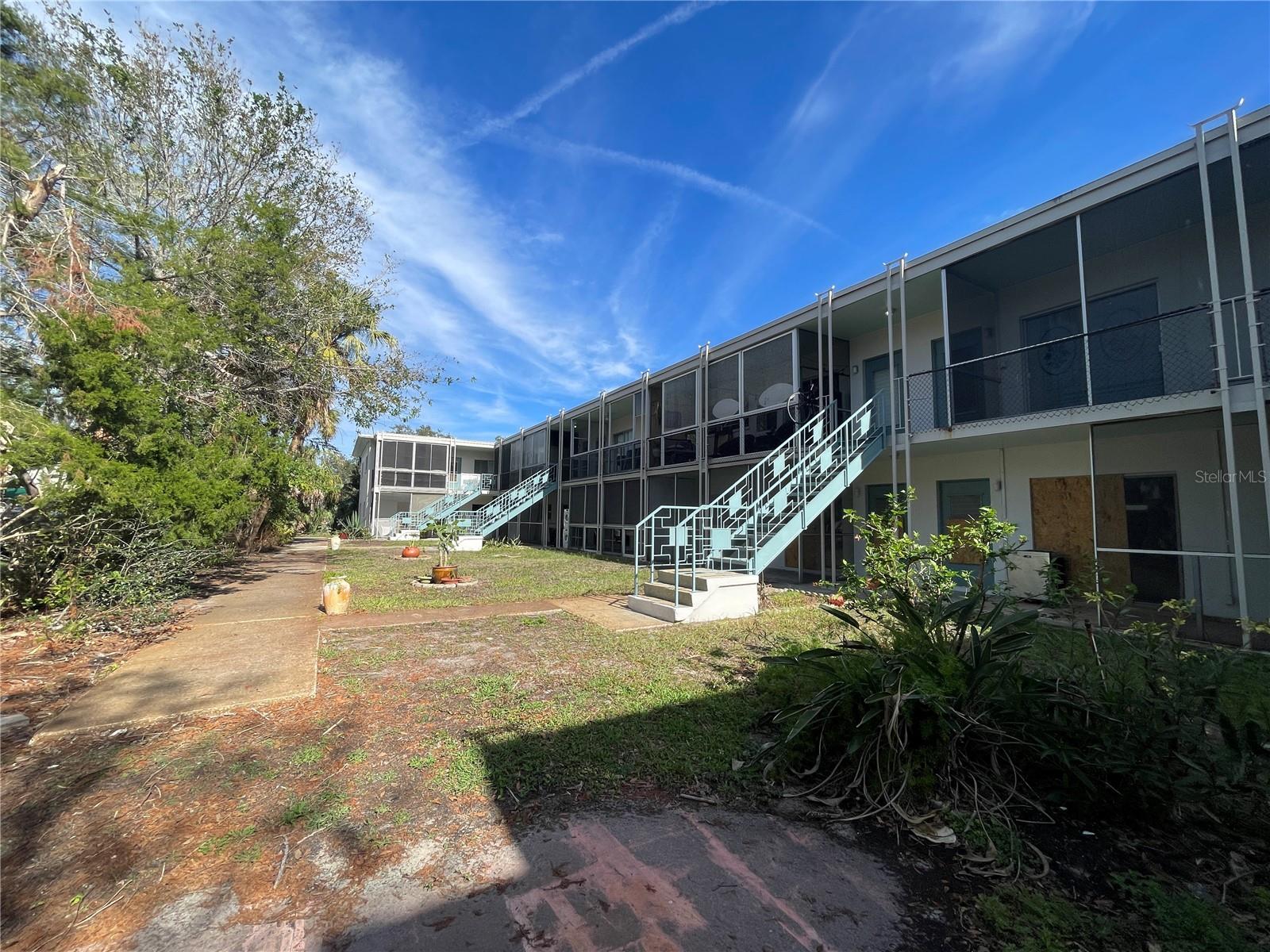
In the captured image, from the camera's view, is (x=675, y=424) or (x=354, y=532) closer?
(x=675, y=424)

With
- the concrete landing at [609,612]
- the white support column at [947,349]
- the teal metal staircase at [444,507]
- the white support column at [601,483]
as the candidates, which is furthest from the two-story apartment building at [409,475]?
the white support column at [947,349]

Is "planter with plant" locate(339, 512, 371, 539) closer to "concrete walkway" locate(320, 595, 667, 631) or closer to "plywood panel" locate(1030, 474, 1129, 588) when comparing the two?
"concrete walkway" locate(320, 595, 667, 631)

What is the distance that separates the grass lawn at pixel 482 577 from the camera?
8.93m

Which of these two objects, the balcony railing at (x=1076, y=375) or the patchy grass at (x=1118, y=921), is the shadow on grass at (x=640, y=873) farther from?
the balcony railing at (x=1076, y=375)

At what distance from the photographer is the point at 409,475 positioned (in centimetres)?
2730

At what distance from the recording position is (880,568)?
15.8 ft

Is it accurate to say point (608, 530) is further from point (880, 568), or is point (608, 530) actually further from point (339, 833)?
point (339, 833)

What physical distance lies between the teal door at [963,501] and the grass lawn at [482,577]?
633 cm

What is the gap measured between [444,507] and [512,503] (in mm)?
3750

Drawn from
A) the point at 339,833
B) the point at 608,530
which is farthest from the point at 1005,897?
the point at 608,530

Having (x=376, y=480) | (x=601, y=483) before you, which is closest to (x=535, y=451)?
(x=601, y=483)

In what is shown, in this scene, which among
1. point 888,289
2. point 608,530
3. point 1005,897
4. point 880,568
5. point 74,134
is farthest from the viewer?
point 608,530

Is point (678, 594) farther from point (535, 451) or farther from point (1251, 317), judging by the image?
point (535, 451)

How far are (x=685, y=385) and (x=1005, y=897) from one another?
1264 centimetres
